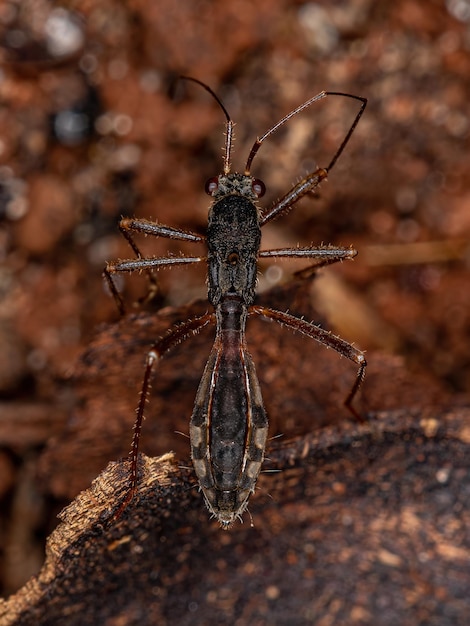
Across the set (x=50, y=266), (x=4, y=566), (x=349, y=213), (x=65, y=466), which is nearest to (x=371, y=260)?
(x=349, y=213)

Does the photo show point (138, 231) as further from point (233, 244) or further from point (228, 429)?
point (228, 429)

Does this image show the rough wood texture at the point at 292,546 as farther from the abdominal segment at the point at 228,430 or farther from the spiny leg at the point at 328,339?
the spiny leg at the point at 328,339

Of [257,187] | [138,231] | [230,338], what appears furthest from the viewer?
[257,187]

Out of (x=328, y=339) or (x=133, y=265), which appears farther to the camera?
(x=133, y=265)

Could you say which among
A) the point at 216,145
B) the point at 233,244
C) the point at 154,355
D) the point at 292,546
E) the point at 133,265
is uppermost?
the point at 216,145

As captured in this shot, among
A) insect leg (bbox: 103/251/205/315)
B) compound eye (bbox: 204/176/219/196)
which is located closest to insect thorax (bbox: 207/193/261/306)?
compound eye (bbox: 204/176/219/196)

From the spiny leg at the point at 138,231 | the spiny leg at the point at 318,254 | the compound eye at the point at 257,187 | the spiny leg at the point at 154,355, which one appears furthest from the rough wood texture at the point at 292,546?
the compound eye at the point at 257,187

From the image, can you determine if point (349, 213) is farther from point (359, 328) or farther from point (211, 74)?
point (211, 74)

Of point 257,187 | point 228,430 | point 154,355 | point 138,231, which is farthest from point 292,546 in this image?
point 257,187
